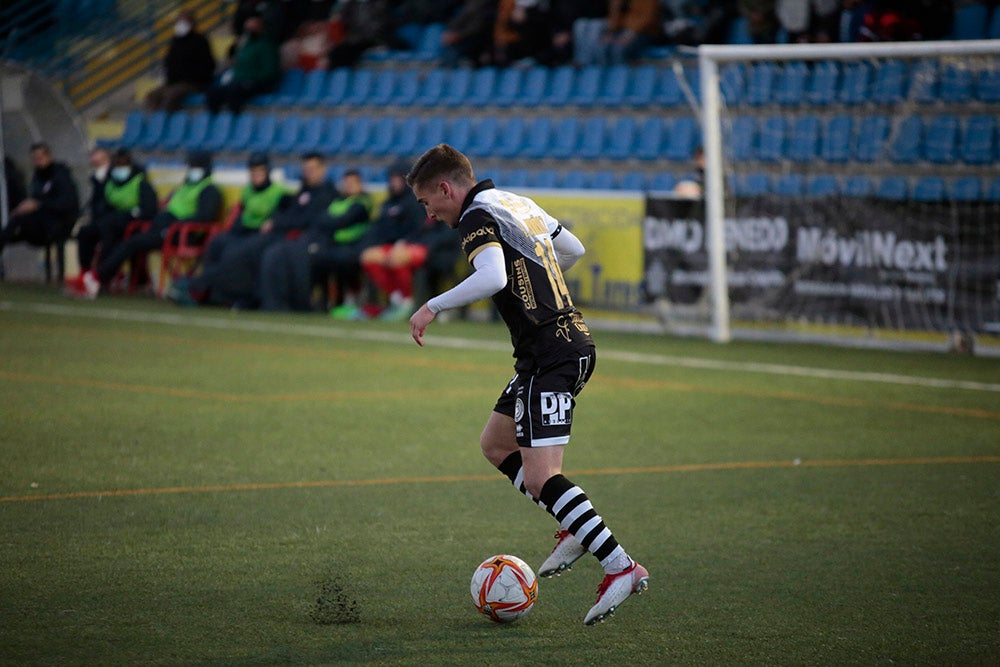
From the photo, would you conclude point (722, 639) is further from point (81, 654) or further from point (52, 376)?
point (52, 376)

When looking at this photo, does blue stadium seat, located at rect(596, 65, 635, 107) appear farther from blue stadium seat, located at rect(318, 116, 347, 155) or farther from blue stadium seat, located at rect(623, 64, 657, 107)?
blue stadium seat, located at rect(318, 116, 347, 155)

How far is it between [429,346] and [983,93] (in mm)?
5490

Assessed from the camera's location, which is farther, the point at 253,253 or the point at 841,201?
the point at 253,253

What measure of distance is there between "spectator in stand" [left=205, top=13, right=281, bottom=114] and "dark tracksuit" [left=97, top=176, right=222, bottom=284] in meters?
4.30

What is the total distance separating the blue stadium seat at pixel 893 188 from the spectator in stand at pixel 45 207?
35.3 feet

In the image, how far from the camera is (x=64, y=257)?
19594 mm

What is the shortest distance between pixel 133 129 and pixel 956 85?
46.0 ft

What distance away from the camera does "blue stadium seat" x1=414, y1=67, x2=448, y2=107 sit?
65.5 ft

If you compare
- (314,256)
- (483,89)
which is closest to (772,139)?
(314,256)

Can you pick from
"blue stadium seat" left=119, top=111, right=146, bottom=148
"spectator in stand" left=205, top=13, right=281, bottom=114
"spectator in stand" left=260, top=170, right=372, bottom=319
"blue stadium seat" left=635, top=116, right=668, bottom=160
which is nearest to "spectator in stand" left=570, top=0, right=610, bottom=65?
"blue stadium seat" left=635, top=116, right=668, bottom=160

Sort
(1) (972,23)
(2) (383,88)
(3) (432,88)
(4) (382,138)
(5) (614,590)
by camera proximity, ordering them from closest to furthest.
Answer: (5) (614,590) < (1) (972,23) < (4) (382,138) < (3) (432,88) < (2) (383,88)

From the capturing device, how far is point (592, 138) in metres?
18.0

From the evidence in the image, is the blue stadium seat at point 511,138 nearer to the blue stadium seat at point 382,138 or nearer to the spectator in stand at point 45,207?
the blue stadium seat at point 382,138

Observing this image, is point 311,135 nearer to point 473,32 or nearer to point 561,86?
point 473,32
